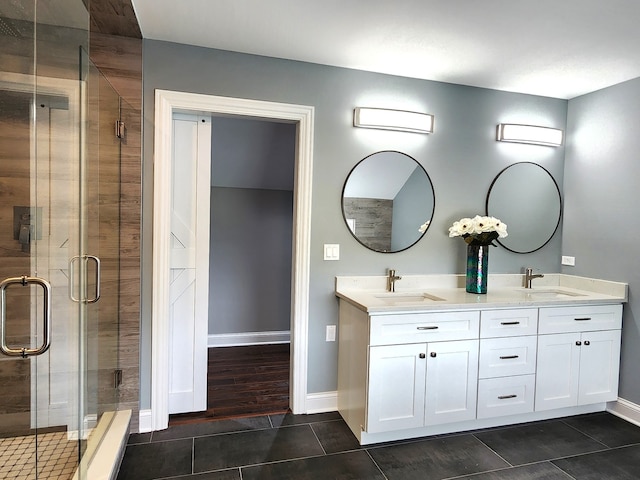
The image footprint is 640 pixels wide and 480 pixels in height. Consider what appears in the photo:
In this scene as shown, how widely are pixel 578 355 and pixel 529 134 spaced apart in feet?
5.50

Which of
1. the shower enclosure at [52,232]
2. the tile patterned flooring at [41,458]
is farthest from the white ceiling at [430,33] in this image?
the tile patterned flooring at [41,458]

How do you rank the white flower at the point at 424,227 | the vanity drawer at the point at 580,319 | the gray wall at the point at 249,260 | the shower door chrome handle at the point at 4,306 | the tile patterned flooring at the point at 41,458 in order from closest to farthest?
the shower door chrome handle at the point at 4,306, the tile patterned flooring at the point at 41,458, the vanity drawer at the point at 580,319, the white flower at the point at 424,227, the gray wall at the point at 249,260

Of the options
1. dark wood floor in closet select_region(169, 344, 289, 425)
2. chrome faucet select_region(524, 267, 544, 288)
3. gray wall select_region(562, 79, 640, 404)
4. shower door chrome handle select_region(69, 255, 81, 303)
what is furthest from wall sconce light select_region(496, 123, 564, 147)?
shower door chrome handle select_region(69, 255, 81, 303)

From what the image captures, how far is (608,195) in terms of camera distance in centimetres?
296

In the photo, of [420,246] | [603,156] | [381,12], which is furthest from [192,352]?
[603,156]

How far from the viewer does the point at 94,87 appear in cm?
204

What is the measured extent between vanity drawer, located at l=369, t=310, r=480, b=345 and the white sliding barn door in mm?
1201

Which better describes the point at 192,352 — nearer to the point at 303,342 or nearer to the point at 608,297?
the point at 303,342

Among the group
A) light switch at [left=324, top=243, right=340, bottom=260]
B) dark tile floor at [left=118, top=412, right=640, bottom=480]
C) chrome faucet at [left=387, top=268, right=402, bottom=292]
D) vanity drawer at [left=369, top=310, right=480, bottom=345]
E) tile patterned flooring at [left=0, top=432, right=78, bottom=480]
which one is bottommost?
dark tile floor at [left=118, top=412, right=640, bottom=480]

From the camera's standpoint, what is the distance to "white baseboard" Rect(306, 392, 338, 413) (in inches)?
109

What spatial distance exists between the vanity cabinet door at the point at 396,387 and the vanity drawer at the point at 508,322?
45 cm

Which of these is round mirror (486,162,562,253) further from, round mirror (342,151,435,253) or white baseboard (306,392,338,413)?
white baseboard (306,392,338,413)

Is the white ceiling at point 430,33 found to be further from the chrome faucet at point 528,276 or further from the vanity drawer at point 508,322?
the vanity drawer at point 508,322

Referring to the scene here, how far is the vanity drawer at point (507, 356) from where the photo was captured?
2510 millimetres
